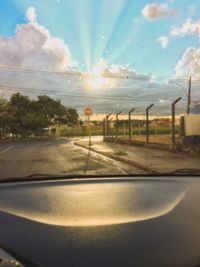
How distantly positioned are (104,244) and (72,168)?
13453 mm

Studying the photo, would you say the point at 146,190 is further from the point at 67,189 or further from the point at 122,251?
the point at 122,251

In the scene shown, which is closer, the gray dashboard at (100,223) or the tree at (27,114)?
the gray dashboard at (100,223)

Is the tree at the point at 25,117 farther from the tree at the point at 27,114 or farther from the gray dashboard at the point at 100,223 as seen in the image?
the gray dashboard at the point at 100,223

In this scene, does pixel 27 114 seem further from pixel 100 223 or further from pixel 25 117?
pixel 100 223

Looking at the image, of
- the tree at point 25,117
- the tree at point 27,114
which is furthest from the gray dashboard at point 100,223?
the tree at point 25,117

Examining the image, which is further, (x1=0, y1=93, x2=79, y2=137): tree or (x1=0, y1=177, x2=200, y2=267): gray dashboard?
(x1=0, y1=93, x2=79, y2=137): tree

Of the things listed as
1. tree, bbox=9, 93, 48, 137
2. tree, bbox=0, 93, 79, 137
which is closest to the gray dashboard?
tree, bbox=0, 93, 79, 137

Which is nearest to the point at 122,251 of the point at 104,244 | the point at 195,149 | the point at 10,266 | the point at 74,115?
the point at 104,244

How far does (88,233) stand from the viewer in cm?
292

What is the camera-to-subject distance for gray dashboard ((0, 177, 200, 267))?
2.70 m

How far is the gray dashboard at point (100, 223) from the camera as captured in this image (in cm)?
270

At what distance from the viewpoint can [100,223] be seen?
3062 millimetres

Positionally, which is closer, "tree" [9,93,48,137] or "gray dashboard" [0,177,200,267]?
"gray dashboard" [0,177,200,267]

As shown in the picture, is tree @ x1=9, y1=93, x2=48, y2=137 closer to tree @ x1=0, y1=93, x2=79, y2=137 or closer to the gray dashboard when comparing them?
tree @ x1=0, y1=93, x2=79, y2=137
